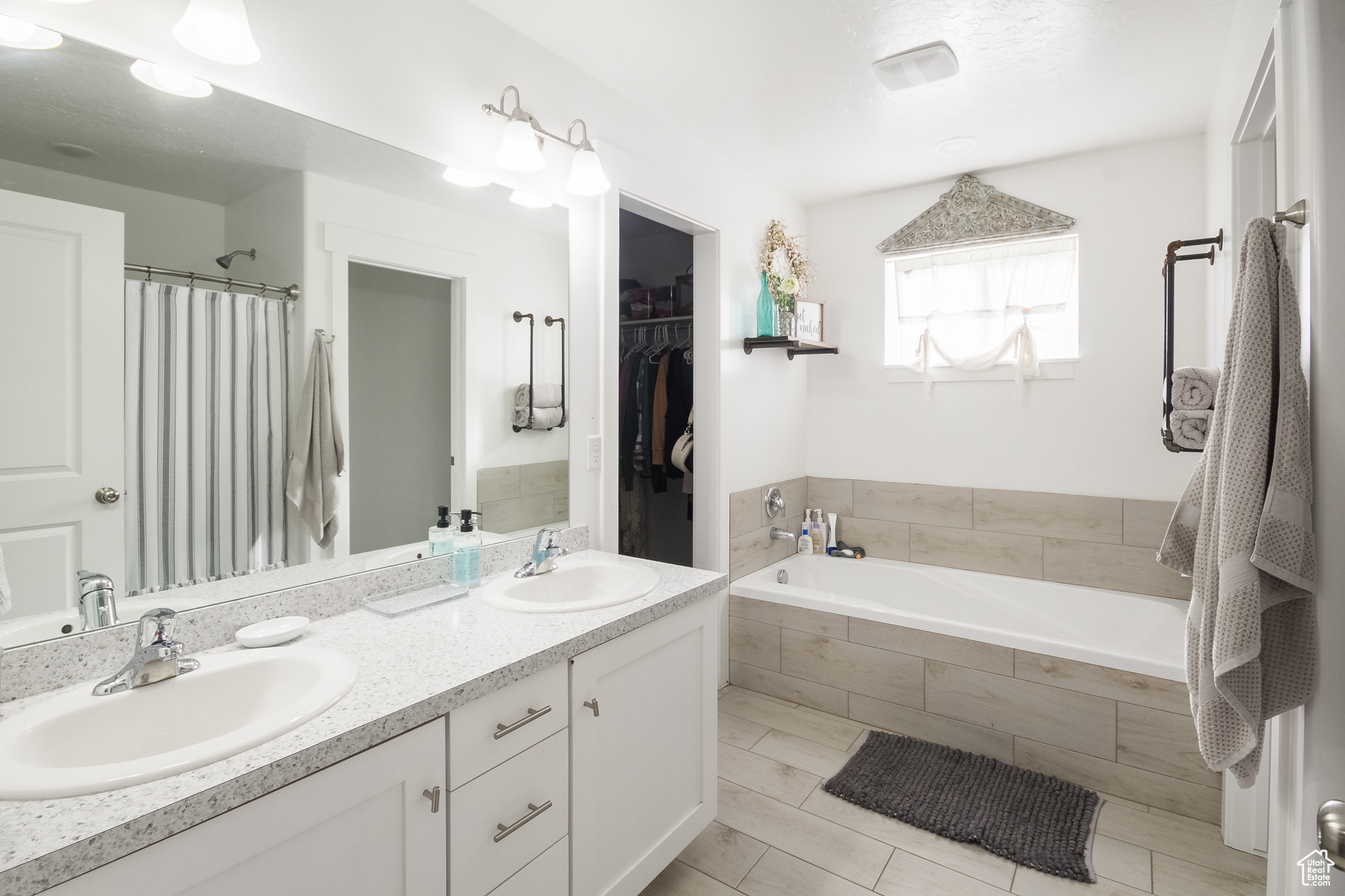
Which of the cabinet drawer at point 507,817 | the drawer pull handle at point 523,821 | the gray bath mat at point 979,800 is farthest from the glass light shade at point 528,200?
the gray bath mat at point 979,800

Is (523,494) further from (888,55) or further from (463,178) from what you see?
(888,55)

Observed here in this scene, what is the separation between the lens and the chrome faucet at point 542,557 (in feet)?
6.03

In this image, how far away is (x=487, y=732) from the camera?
1195 mm

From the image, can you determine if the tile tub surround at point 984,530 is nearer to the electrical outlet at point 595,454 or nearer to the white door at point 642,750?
the electrical outlet at point 595,454

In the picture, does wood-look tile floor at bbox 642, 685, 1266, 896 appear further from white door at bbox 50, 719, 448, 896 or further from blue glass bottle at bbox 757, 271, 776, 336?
blue glass bottle at bbox 757, 271, 776, 336

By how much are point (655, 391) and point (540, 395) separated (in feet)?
4.72

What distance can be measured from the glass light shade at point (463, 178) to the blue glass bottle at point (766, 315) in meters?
1.52

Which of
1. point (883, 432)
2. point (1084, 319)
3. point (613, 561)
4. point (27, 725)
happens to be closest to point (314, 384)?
point (27, 725)

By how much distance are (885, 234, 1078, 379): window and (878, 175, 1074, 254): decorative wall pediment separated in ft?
0.22

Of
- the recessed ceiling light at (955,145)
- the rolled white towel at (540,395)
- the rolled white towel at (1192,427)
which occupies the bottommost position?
the rolled white towel at (1192,427)

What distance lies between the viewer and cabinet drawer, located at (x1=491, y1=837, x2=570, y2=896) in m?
1.26

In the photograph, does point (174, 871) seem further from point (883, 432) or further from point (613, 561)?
point (883, 432)

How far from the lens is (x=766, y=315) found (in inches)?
121

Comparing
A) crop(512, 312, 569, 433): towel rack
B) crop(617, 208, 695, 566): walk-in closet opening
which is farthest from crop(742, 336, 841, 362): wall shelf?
crop(512, 312, 569, 433): towel rack
